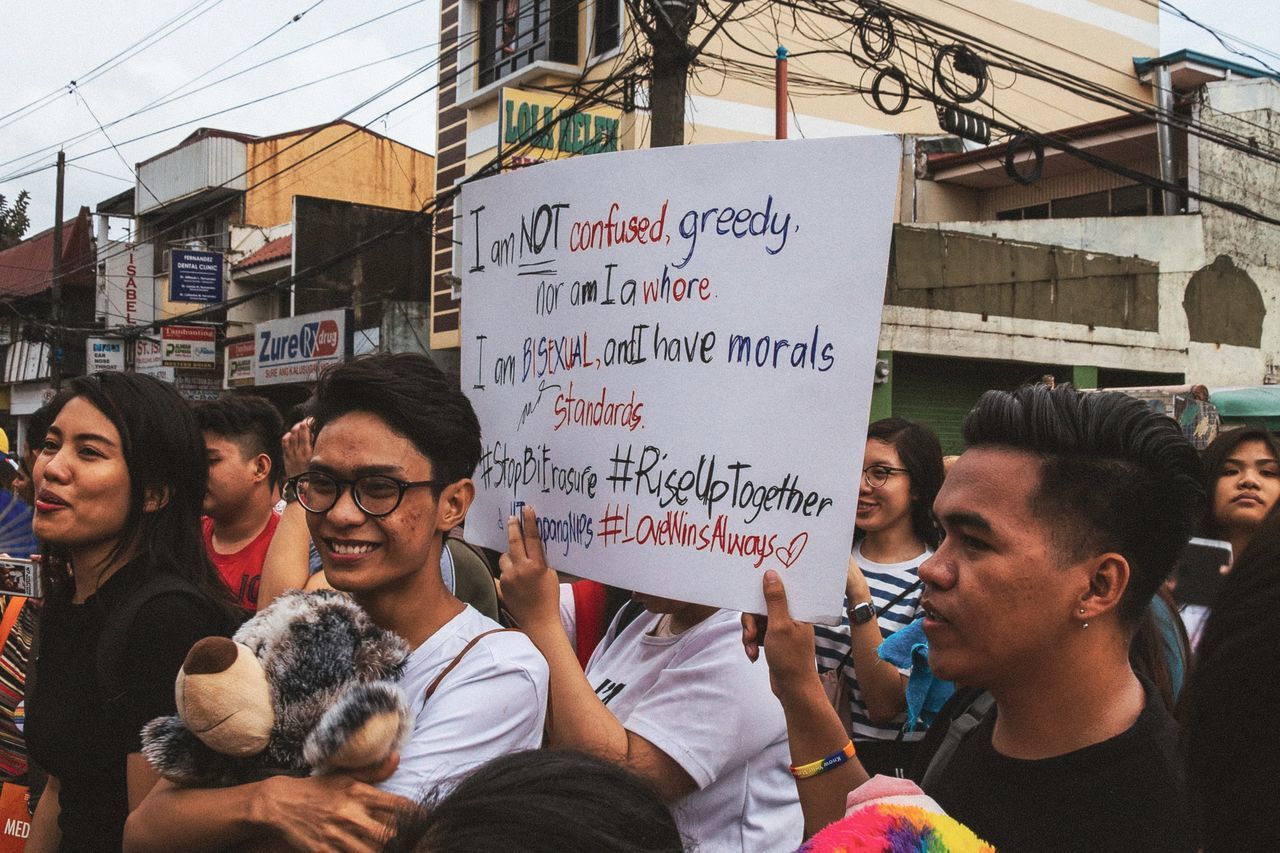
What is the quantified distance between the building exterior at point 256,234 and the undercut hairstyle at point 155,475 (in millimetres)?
18689

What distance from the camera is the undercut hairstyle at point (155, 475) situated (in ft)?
8.69

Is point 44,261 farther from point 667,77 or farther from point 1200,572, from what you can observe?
point 1200,572

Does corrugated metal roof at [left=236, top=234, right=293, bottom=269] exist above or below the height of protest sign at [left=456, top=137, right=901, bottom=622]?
above

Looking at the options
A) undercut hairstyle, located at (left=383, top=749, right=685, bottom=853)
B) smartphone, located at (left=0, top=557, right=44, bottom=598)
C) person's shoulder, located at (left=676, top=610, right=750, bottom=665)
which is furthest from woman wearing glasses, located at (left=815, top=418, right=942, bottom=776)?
smartphone, located at (left=0, top=557, right=44, bottom=598)

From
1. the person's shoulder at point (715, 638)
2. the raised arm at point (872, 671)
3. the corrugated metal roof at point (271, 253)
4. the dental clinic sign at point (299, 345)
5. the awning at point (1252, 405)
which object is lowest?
the raised arm at point (872, 671)

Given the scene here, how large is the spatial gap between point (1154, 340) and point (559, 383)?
642 inches

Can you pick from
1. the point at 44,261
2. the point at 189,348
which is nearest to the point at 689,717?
the point at 189,348

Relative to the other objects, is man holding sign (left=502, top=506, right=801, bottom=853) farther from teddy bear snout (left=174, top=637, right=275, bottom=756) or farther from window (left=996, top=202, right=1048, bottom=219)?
window (left=996, top=202, right=1048, bottom=219)

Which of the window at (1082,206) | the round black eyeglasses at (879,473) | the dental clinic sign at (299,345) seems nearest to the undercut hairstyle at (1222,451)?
the round black eyeglasses at (879,473)

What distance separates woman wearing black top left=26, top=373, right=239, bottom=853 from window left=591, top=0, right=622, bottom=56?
15265 millimetres

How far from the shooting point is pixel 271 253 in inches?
969

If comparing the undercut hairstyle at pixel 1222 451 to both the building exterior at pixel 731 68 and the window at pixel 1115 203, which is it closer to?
the building exterior at pixel 731 68

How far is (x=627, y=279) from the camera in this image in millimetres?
2471

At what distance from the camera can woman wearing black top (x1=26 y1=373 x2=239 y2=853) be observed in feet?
7.61
